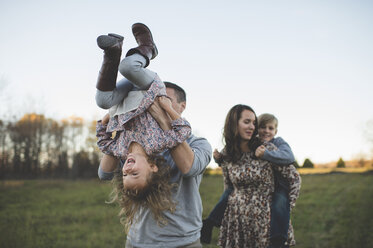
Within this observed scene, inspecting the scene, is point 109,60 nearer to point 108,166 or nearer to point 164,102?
point 164,102

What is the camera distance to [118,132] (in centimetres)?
213

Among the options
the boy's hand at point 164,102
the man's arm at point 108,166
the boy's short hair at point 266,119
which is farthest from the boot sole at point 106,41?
the boy's short hair at point 266,119

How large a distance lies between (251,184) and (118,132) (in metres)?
1.97

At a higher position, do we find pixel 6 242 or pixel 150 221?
pixel 150 221

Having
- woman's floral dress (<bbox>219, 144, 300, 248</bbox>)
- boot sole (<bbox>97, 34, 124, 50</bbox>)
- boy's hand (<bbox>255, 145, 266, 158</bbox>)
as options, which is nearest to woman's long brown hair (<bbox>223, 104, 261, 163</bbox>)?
woman's floral dress (<bbox>219, 144, 300, 248</bbox>)

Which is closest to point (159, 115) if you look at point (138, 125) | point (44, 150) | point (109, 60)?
point (138, 125)

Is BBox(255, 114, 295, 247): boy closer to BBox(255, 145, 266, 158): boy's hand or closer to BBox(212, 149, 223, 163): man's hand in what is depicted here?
BBox(255, 145, 266, 158): boy's hand

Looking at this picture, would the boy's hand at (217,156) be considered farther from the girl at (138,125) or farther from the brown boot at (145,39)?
the brown boot at (145,39)

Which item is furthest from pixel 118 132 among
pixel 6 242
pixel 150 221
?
pixel 6 242

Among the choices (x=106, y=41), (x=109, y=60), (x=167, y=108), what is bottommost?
(x=167, y=108)

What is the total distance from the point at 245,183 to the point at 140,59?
2.19 m

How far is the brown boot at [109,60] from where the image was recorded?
179cm

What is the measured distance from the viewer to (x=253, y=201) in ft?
11.1

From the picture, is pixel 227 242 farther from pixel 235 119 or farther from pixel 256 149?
pixel 235 119
